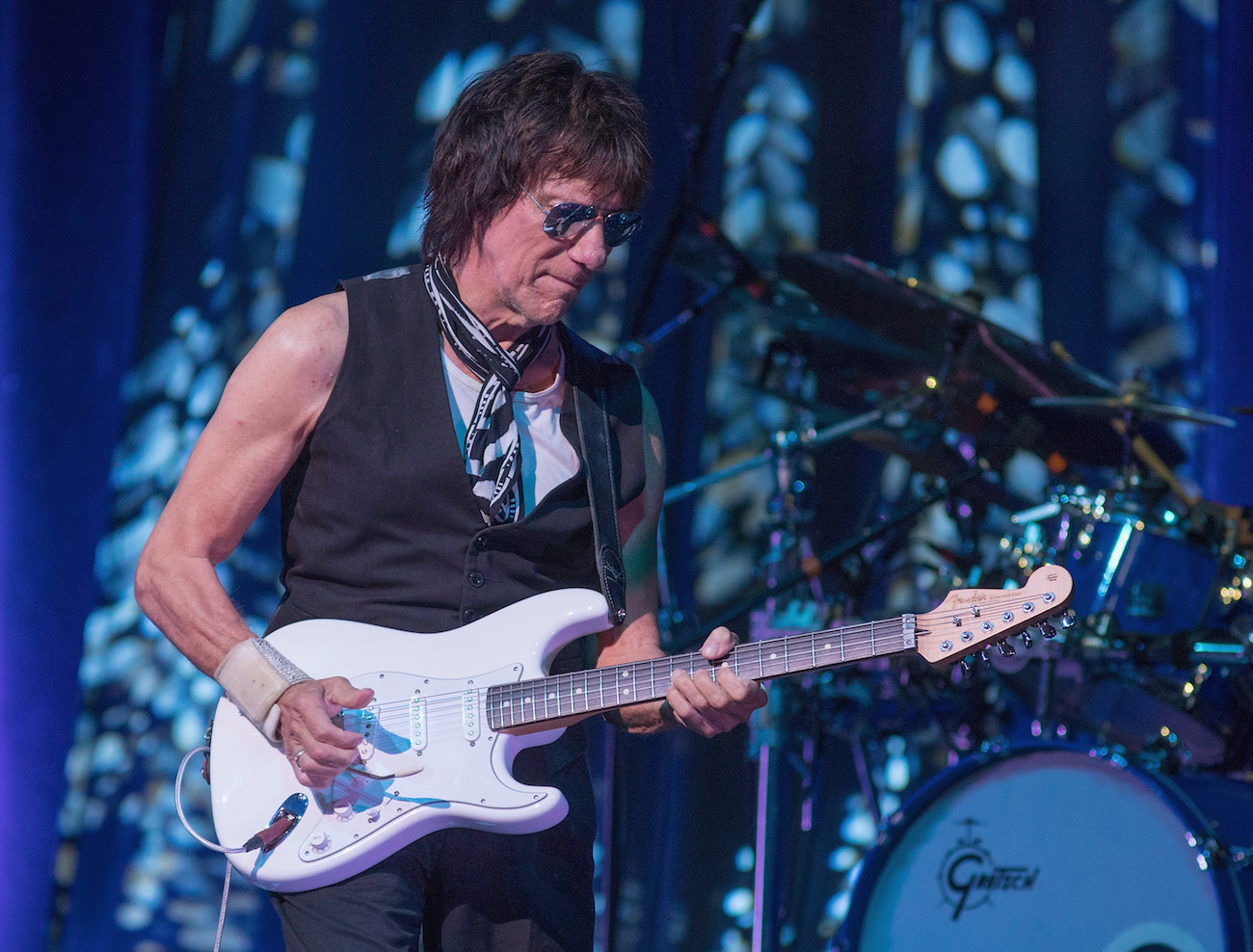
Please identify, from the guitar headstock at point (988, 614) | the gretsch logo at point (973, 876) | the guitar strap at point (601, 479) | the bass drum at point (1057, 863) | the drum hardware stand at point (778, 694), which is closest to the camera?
the guitar headstock at point (988, 614)

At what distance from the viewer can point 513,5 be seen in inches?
151

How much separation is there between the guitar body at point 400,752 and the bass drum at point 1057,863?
1.22 metres

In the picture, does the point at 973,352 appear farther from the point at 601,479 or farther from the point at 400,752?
the point at 400,752

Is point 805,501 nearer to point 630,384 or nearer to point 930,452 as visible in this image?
point 930,452

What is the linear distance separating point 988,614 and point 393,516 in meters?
0.87

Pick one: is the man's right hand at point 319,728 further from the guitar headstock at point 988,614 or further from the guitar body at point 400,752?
the guitar headstock at point 988,614

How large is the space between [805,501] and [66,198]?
2.22 metres

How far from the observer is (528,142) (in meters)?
2.07

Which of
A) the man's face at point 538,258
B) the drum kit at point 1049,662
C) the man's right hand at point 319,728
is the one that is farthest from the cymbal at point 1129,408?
the man's right hand at point 319,728

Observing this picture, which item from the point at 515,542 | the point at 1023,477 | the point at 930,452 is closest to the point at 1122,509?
the point at 930,452

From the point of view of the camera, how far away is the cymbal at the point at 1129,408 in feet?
9.73

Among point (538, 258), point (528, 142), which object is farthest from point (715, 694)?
point (528, 142)

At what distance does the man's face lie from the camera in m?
2.05

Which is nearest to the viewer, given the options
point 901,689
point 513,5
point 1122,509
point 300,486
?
point 300,486
